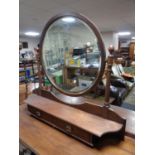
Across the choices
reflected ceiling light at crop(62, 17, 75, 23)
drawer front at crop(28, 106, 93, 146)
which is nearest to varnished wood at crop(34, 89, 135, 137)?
drawer front at crop(28, 106, 93, 146)

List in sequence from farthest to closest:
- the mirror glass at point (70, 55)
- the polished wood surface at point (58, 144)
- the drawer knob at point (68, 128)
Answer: the mirror glass at point (70, 55), the drawer knob at point (68, 128), the polished wood surface at point (58, 144)

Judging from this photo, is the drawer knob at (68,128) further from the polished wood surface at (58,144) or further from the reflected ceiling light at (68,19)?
the reflected ceiling light at (68,19)

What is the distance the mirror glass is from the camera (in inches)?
38.4

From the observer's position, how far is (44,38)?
3.86 feet

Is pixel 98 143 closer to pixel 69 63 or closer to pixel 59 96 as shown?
pixel 59 96

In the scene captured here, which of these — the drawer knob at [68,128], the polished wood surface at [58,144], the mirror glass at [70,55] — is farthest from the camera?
the mirror glass at [70,55]

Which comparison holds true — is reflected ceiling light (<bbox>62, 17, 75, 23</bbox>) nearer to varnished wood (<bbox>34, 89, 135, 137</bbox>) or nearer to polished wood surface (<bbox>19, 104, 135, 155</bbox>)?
varnished wood (<bbox>34, 89, 135, 137</bbox>)

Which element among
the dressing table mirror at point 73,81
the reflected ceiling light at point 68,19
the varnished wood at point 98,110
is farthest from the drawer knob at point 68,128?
the reflected ceiling light at point 68,19

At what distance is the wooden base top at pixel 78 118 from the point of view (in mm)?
726

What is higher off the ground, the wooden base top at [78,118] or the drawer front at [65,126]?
the wooden base top at [78,118]

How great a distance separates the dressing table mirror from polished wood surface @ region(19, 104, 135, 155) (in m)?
0.03

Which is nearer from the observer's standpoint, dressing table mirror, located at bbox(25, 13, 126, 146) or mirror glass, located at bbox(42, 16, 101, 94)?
dressing table mirror, located at bbox(25, 13, 126, 146)
